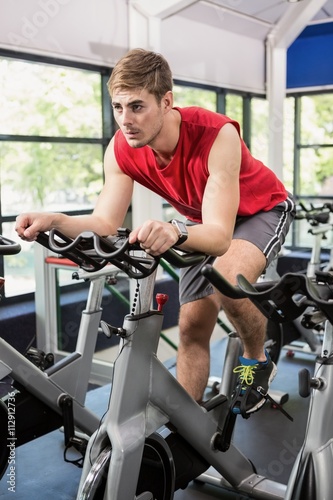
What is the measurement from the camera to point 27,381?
2396 mm

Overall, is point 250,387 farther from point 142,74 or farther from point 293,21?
point 293,21

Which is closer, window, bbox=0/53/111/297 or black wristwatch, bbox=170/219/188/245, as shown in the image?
black wristwatch, bbox=170/219/188/245

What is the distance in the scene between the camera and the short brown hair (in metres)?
1.78

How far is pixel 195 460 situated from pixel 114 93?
1230 millimetres

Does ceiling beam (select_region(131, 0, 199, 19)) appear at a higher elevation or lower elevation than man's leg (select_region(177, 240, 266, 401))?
higher

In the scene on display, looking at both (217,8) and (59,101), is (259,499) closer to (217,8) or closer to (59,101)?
(59,101)

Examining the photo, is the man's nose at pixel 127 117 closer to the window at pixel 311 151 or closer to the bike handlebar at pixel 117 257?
the bike handlebar at pixel 117 257

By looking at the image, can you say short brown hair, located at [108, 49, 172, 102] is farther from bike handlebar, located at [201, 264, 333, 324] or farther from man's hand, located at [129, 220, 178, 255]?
bike handlebar, located at [201, 264, 333, 324]

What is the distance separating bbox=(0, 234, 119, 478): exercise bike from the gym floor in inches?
7.1

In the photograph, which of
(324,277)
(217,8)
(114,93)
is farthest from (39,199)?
(324,277)

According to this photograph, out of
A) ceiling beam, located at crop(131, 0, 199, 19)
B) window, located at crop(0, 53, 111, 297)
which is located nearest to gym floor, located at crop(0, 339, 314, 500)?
window, located at crop(0, 53, 111, 297)

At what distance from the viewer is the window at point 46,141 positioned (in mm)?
4648

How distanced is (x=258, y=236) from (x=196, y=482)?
1.08 meters

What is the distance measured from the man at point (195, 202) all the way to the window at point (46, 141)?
2.64m
